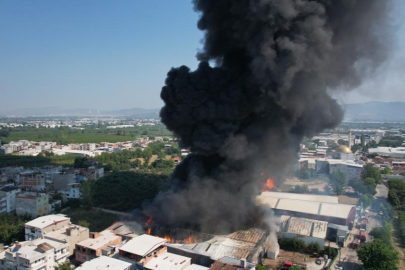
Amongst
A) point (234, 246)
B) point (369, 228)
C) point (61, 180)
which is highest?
point (234, 246)

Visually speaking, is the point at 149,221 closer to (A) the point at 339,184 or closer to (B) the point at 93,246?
(B) the point at 93,246

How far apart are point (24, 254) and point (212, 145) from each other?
10.0m

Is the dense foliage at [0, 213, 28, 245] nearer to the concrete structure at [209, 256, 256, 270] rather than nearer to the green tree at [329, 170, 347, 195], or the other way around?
the concrete structure at [209, 256, 256, 270]

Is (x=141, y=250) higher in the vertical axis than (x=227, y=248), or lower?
higher

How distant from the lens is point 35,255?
591 inches

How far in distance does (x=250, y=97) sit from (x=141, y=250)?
9.66 meters

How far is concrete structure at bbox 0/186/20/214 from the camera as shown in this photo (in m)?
26.2

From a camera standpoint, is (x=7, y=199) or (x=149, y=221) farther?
(x=7, y=199)

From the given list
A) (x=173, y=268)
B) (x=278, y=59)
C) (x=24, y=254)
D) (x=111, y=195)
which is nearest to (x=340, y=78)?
(x=278, y=59)

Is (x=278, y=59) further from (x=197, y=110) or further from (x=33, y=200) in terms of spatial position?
(x=33, y=200)

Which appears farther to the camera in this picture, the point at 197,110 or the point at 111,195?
the point at 111,195

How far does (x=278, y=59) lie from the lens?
683 inches

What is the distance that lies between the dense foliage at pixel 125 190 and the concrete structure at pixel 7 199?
6.17 meters

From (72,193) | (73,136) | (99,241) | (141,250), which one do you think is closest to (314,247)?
(141,250)
